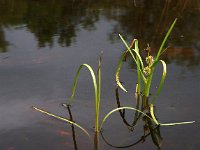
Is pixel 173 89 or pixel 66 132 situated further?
pixel 173 89

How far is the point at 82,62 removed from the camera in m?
2.67

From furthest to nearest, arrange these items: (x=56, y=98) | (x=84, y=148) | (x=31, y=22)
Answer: (x=31, y=22) < (x=56, y=98) < (x=84, y=148)

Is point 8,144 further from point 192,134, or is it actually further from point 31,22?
point 31,22

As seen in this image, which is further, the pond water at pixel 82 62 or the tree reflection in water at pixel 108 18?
the tree reflection in water at pixel 108 18

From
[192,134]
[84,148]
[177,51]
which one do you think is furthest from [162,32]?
[84,148]

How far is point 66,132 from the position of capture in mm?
1849

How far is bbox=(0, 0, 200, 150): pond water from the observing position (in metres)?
1.84

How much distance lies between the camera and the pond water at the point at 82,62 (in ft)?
6.03

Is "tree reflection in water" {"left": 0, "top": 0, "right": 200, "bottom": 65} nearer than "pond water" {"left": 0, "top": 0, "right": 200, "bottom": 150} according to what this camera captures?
No

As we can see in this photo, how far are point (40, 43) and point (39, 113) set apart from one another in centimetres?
114

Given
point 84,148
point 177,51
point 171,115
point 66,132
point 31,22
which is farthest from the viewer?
point 31,22

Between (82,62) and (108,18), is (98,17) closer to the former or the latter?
(108,18)

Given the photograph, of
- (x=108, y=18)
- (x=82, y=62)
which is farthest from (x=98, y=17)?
(x=82, y=62)

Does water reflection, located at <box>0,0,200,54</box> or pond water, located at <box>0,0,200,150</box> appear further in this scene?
water reflection, located at <box>0,0,200,54</box>
